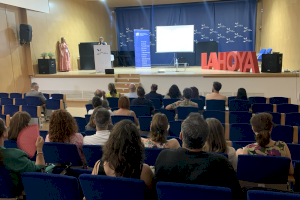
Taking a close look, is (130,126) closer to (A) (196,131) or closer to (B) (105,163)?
(B) (105,163)

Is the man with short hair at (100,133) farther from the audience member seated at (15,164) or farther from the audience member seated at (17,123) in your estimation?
the audience member seated at (15,164)

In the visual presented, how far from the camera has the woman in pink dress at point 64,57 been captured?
1067cm

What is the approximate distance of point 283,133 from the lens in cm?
319

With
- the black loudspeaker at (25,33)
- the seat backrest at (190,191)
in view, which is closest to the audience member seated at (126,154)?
the seat backrest at (190,191)

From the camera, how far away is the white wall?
834 cm

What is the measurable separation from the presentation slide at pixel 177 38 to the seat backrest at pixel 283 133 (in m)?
9.07

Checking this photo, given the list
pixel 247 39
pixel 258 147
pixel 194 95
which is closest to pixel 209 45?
pixel 247 39

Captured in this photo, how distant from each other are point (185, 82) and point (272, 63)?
2833mm

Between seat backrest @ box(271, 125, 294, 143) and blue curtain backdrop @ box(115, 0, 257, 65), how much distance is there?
37.7 ft

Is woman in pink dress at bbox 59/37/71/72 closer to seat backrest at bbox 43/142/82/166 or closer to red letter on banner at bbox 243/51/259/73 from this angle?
red letter on banner at bbox 243/51/259/73

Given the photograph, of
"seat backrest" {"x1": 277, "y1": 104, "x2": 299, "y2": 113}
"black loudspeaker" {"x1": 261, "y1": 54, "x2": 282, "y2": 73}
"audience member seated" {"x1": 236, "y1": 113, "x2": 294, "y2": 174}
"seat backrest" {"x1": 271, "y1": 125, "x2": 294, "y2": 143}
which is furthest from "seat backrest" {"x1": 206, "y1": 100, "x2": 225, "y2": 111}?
"black loudspeaker" {"x1": 261, "y1": 54, "x2": 282, "y2": 73}

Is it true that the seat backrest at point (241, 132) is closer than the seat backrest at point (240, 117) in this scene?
Yes

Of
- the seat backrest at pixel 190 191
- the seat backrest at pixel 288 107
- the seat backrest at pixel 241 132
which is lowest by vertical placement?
the seat backrest at pixel 241 132

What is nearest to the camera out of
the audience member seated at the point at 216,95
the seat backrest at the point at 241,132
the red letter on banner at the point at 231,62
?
the seat backrest at the point at 241,132
